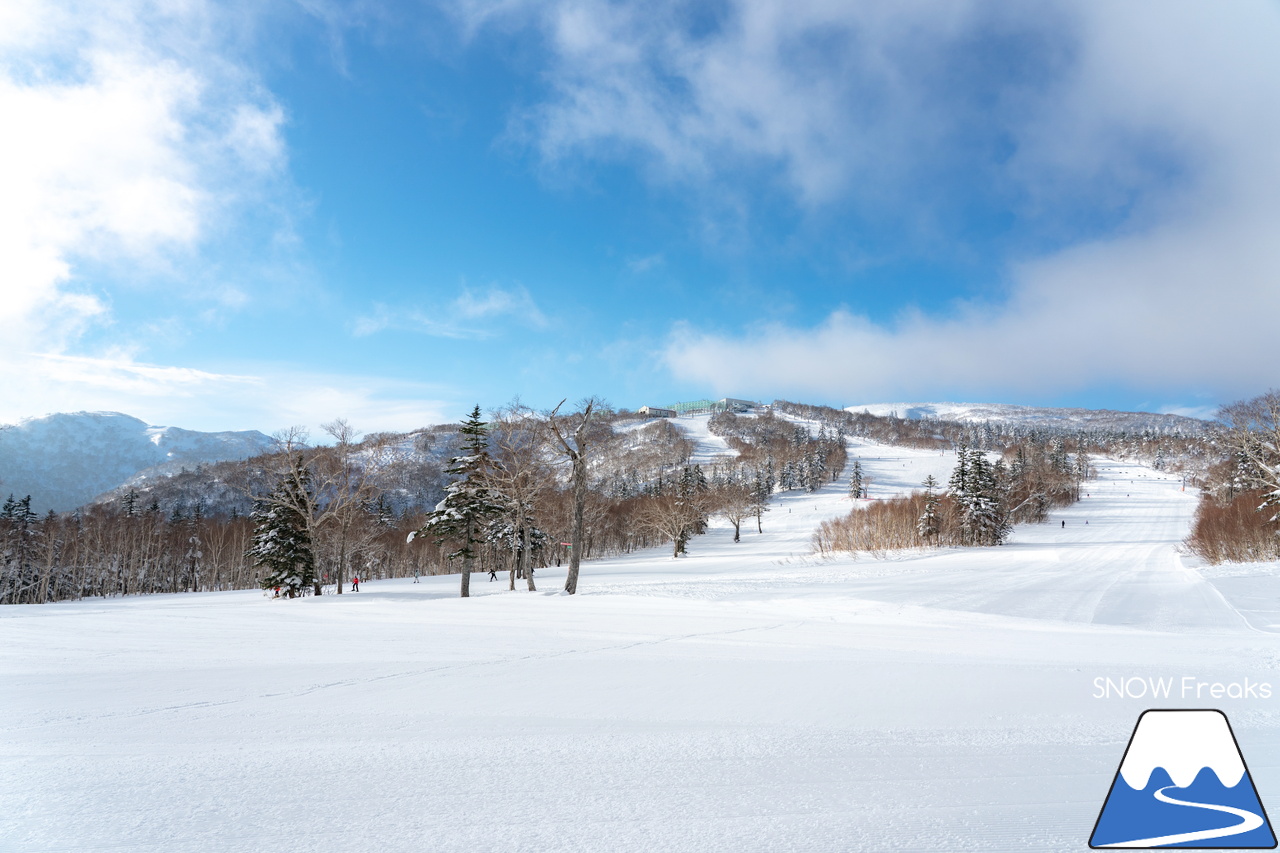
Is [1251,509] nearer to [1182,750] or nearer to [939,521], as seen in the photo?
[939,521]

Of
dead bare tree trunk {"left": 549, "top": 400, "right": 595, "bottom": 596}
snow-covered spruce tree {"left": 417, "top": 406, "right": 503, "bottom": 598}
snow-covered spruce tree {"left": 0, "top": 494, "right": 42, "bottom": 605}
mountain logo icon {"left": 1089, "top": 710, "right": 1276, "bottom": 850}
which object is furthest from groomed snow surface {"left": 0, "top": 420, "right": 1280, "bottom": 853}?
snow-covered spruce tree {"left": 0, "top": 494, "right": 42, "bottom": 605}

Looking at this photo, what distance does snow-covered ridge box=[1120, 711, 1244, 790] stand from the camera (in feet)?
8.72

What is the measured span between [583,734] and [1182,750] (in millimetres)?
3165

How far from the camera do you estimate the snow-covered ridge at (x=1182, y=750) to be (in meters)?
2.66

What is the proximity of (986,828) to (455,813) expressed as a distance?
233cm

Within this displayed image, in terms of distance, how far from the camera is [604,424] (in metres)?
24.1

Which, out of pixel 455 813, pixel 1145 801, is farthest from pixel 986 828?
pixel 455 813

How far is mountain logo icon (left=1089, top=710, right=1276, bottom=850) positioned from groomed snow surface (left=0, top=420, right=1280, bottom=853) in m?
0.16

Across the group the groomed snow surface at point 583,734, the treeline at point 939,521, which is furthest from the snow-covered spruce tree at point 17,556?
the treeline at point 939,521

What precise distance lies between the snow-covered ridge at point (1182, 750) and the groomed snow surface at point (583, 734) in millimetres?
211

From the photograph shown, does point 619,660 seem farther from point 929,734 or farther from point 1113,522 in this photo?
point 1113,522

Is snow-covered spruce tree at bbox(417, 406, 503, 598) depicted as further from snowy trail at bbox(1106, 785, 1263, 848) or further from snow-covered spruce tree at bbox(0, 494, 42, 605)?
snow-covered spruce tree at bbox(0, 494, 42, 605)

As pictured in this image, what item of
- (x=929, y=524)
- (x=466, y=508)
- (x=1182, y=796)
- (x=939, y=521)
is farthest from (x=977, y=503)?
(x=1182, y=796)

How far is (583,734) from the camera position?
3.63 metres
